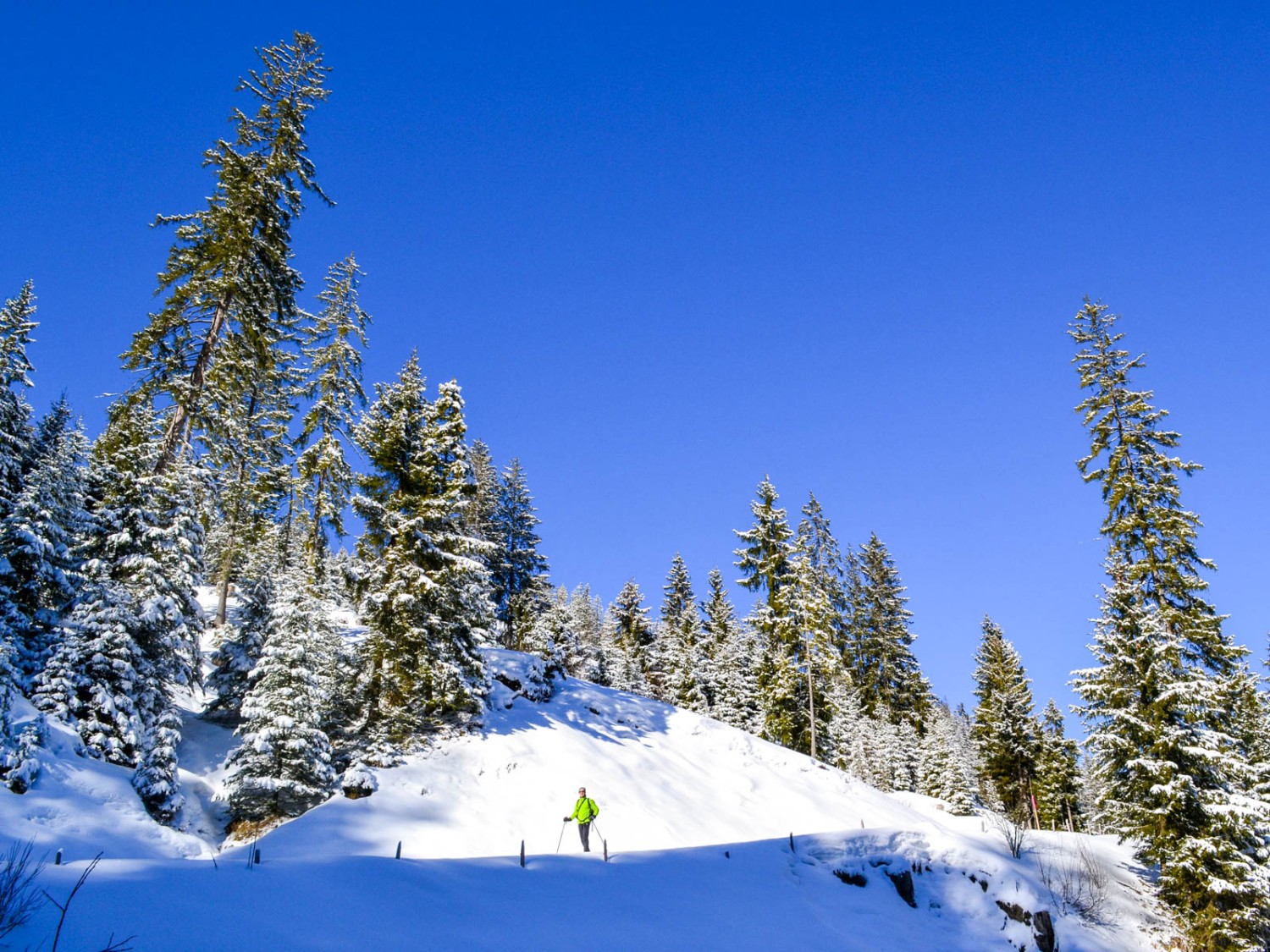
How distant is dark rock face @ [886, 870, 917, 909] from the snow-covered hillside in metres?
0.15

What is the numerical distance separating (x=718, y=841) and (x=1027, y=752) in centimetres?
3372

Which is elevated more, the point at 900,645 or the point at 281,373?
the point at 281,373

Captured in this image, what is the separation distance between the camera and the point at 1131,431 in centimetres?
2464

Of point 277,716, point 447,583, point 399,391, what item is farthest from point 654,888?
point 399,391

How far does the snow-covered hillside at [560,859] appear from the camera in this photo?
9.16m

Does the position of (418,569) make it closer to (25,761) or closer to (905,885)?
(25,761)

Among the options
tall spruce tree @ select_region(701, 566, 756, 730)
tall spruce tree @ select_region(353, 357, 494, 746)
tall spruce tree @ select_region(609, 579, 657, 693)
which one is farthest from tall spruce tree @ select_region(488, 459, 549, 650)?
tall spruce tree @ select_region(353, 357, 494, 746)

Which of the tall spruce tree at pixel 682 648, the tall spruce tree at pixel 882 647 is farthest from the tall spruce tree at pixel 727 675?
the tall spruce tree at pixel 882 647

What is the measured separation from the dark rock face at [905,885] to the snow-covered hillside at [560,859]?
15 cm

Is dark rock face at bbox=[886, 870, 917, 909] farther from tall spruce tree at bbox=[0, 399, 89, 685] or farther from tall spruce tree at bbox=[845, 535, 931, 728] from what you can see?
tall spruce tree at bbox=[845, 535, 931, 728]

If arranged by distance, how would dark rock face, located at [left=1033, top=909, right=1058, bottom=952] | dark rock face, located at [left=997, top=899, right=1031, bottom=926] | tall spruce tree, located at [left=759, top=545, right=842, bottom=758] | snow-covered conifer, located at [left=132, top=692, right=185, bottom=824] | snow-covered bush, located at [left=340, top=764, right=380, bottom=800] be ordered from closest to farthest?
snow-covered conifer, located at [left=132, top=692, right=185, bottom=824], dark rock face, located at [left=1033, top=909, right=1058, bottom=952], snow-covered bush, located at [left=340, top=764, right=380, bottom=800], dark rock face, located at [left=997, top=899, right=1031, bottom=926], tall spruce tree, located at [left=759, top=545, right=842, bottom=758]

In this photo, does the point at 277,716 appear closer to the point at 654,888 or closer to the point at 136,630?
the point at 136,630

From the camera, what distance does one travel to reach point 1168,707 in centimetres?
2147

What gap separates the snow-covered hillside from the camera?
9.16 meters
